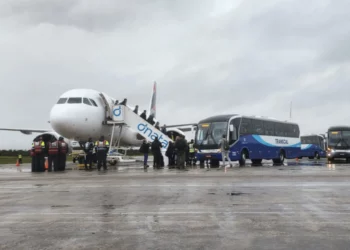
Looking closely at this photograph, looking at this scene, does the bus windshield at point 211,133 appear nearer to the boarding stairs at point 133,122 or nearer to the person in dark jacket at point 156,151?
the boarding stairs at point 133,122

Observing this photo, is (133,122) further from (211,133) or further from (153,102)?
(153,102)

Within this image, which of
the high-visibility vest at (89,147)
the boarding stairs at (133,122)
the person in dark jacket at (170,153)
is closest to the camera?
the high-visibility vest at (89,147)

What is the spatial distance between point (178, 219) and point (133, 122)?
21634mm

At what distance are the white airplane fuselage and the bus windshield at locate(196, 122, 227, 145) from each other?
575 cm

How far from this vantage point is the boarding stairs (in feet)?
92.5

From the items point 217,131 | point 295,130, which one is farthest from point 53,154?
point 295,130

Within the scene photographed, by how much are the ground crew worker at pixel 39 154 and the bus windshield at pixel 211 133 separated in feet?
33.5

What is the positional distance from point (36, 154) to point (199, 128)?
10.9m

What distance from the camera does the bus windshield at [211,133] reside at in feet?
93.0

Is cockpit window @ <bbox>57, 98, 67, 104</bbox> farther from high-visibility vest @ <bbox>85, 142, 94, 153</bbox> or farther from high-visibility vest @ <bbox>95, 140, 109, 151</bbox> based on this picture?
high-visibility vest @ <bbox>95, 140, 109, 151</bbox>

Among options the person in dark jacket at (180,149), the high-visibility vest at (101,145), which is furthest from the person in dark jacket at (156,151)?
the high-visibility vest at (101,145)

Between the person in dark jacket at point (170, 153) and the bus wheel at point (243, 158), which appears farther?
the bus wheel at point (243, 158)

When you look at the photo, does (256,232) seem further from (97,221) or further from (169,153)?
(169,153)

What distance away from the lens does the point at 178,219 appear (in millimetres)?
7184
